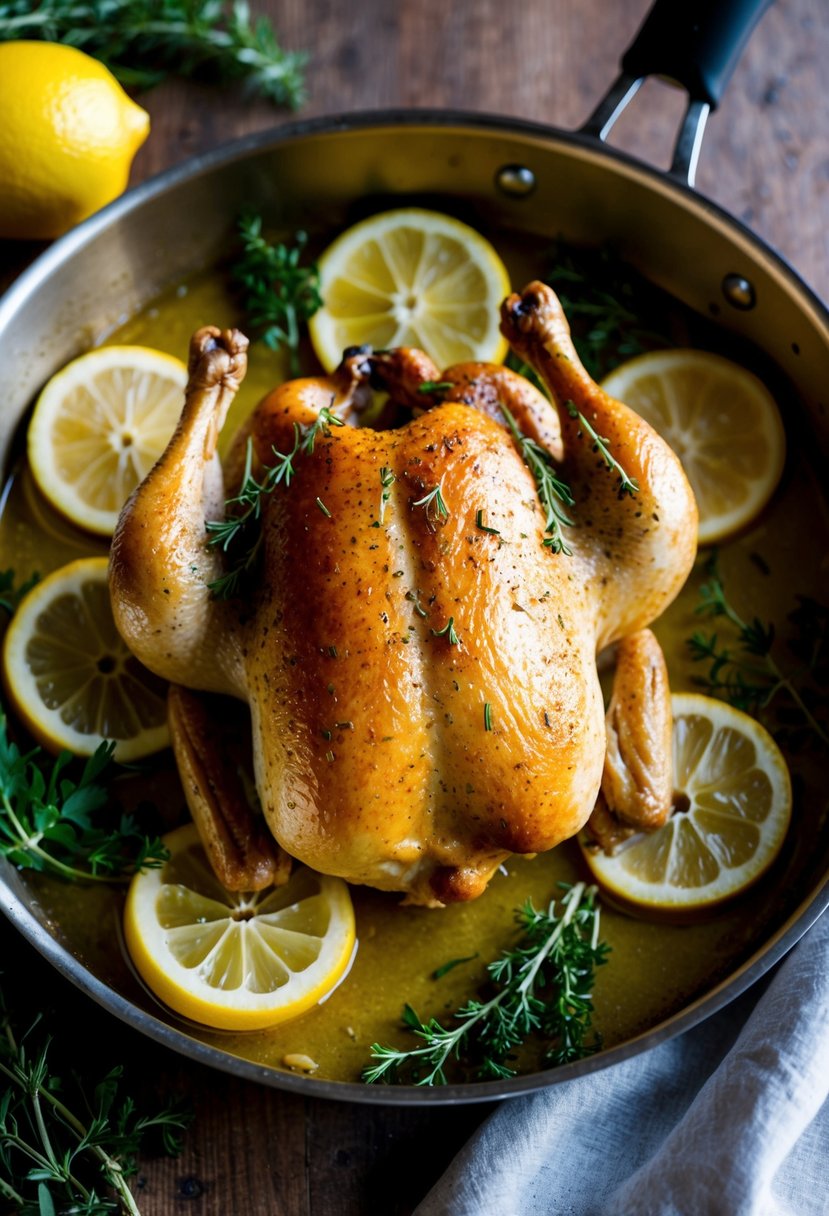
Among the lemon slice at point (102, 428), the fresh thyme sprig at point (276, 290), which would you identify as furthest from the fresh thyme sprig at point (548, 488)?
A: the lemon slice at point (102, 428)

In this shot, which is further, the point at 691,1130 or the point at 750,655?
the point at 750,655

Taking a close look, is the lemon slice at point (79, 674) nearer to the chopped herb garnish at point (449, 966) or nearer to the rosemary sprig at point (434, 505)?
the chopped herb garnish at point (449, 966)

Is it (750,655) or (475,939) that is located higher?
(750,655)

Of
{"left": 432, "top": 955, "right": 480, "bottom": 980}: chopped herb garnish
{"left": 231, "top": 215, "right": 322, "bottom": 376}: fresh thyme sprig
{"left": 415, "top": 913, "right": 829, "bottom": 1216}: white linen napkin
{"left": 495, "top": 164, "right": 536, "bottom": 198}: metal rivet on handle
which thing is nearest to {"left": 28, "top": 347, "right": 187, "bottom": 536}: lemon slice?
{"left": 231, "top": 215, "right": 322, "bottom": 376}: fresh thyme sprig

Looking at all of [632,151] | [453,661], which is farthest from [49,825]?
[632,151]

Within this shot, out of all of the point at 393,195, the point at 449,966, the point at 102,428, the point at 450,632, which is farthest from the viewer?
the point at 393,195

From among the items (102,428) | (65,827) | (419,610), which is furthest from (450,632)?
(102,428)

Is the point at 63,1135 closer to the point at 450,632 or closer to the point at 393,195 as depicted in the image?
the point at 450,632
